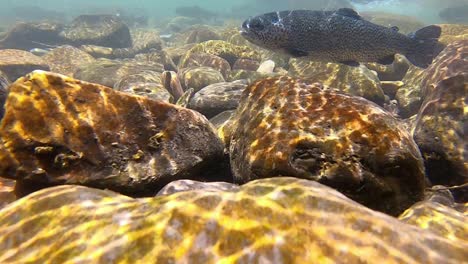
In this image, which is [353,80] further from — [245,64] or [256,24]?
[245,64]

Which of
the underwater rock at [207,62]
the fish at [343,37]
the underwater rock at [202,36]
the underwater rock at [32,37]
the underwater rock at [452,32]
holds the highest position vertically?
the fish at [343,37]

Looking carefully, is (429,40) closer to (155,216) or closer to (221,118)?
(221,118)

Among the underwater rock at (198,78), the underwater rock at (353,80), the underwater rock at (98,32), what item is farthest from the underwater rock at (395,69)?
the underwater rock at (98,32)

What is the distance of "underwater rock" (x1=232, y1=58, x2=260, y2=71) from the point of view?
11.6 m

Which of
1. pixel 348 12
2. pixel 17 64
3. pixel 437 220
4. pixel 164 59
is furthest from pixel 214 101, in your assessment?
pixel 17 64

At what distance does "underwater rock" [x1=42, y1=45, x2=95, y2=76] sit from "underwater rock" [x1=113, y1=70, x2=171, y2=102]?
6801 millimetres

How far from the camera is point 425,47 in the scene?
6215mm

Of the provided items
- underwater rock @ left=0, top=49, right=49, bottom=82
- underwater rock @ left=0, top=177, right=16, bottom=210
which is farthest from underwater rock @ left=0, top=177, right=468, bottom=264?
underwater rock @ left=0, top=49, right=49, bottom=82

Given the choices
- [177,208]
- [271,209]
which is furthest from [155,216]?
[271,209]

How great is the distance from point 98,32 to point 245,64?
1416cm

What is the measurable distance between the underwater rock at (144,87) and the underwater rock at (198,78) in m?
1.21

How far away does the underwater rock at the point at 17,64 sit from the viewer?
11.1 m

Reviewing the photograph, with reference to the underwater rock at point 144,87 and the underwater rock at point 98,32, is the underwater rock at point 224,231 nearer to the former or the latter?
the underwater rock at point 144,87

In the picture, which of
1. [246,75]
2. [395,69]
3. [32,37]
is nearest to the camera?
[395,69]
